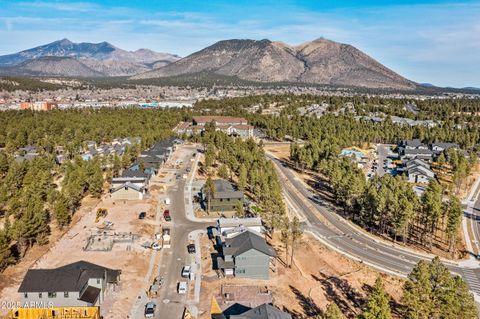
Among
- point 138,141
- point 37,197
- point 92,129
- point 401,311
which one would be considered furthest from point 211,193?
point 92,129

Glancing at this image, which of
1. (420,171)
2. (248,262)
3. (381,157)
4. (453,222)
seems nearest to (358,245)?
(453,222)

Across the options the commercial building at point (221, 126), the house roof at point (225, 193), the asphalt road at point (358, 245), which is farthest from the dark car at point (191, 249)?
the commercial building at point (221, 126)

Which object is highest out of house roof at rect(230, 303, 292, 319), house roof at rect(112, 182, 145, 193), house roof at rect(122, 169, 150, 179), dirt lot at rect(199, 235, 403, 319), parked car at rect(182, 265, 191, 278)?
house roof at rect(122, 169, 150, 179)

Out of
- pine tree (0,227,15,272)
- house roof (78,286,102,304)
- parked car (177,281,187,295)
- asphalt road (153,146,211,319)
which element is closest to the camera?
house roof (78,286,102,304)

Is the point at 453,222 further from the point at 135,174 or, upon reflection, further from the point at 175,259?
the point at 135,174

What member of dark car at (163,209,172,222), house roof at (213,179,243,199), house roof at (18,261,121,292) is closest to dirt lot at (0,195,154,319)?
dark car at (163,209,172,222)

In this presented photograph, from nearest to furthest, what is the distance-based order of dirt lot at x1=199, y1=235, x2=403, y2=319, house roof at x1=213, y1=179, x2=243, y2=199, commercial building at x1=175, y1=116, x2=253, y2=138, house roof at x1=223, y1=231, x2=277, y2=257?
A: dirt lot at x1=199, y1=235, x2=403, y2=319 < house roof at x1=223, y1=231, x2=277, y2=257 < house roof at x1=213, y1=179, x2=243, y2=199 < commercial building at x1=175, y1=116, x2=253, y2=138

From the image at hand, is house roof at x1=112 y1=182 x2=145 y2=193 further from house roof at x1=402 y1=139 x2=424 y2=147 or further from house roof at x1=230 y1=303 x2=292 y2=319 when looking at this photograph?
house roof at x1=402 y1=139 x2=424 y2=147
